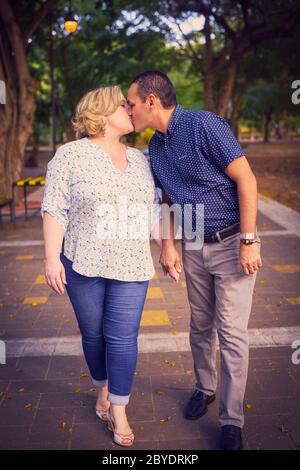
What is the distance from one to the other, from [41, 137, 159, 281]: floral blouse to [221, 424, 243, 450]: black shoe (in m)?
0.99

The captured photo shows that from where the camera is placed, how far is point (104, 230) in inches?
107

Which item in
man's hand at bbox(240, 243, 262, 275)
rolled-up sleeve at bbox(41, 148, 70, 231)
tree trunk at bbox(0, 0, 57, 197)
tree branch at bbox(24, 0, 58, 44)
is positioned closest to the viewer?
rolled-up sleeve at bbox(41, 148, 70, 231)

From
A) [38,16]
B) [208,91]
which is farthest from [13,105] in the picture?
[208,91]

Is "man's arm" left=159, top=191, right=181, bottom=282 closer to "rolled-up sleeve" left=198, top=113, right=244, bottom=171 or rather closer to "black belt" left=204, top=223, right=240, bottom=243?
"black belt" left=204, top=223, right=240, bottom=243

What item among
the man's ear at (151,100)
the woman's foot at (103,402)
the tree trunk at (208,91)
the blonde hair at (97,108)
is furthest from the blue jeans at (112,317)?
the tree trunk at (208,91)

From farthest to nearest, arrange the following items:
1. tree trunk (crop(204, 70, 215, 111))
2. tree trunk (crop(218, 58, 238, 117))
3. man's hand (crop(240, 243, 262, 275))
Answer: tree trunk (crop(204, 70, 215, 111)), tree trunk (crop(218, 58, 238, 117)), man's hand (crop(240, 243, 262, 275))

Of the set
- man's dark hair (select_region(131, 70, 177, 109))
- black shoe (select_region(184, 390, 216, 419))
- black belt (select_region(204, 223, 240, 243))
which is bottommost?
black shoe (select_region(184, 390, 216, 419))

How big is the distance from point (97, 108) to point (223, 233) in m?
0.98

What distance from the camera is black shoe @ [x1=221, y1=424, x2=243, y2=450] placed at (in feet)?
9.14

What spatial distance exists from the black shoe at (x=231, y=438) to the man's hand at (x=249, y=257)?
2.96 feet

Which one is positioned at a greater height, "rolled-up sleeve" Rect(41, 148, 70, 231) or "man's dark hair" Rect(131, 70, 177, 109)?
"man's dark hair" Rect(131, 70, 177, 109)

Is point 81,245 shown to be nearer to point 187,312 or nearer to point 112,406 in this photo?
point 112,406

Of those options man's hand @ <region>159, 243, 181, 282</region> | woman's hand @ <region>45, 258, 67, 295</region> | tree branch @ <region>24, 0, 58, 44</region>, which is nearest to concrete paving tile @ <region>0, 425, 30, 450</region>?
woman's hand @ <region>45, 258, 67, 295</region>

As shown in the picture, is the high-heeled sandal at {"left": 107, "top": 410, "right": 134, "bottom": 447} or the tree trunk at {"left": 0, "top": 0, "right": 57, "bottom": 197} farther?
the tree trunk at {"left": 0, "top": 0, "right": 57, "bottom": 197}
